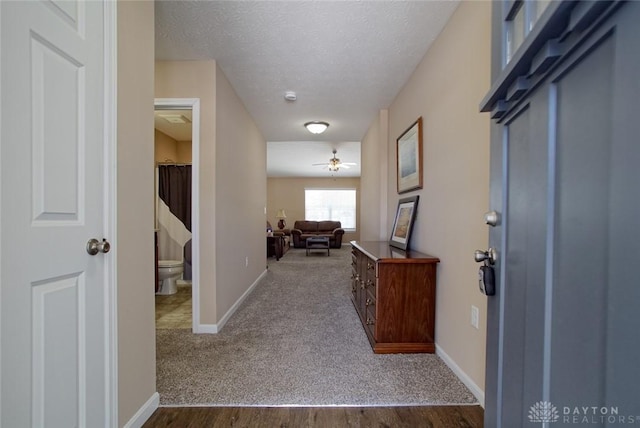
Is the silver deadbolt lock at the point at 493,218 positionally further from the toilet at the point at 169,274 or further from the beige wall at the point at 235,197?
the toilet at the point at 169,274

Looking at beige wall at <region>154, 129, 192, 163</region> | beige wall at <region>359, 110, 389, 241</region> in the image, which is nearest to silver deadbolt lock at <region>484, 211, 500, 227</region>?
beige wall at <region>359, 110, 389, 241</region>

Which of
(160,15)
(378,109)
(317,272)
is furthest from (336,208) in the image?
(160,15)

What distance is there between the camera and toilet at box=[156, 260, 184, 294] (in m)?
3.80

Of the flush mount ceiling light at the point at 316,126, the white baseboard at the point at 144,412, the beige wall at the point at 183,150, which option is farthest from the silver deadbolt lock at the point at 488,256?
the beige wall at the point at 183,150

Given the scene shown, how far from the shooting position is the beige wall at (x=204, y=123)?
8.55 ft

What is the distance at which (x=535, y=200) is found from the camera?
650 millimetres

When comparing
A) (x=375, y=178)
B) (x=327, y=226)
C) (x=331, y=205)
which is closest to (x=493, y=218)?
(x=375, y=178)

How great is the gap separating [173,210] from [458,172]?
3.76 metres

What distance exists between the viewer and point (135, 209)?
1427 mm

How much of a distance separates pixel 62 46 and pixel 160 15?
4.20ft

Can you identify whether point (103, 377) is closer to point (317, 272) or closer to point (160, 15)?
point (160, 15)

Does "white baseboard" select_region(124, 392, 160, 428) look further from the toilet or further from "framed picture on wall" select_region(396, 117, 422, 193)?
the toilet

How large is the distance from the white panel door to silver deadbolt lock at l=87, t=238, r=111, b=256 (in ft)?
0.07

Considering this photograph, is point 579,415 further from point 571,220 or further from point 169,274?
point 169,274
